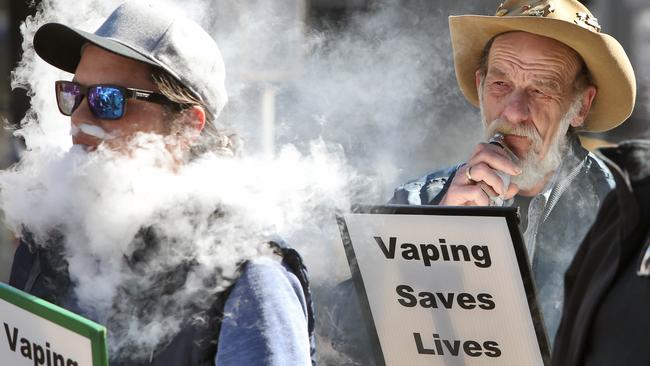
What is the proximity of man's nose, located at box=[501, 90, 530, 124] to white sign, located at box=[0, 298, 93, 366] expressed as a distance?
1.39 m

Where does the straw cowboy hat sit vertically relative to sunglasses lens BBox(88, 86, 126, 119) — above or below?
above

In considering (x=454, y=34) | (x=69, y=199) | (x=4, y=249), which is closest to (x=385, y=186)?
(x=454, y=34)

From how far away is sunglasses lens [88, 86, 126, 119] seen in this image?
88.9 inches

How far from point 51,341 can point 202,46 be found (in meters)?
0.79

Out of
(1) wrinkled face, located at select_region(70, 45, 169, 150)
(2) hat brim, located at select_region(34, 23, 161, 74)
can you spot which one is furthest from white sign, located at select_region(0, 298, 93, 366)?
(2) hat brim, located at select_region(34, 23, 161, 74)

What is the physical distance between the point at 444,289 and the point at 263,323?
1.43 ft

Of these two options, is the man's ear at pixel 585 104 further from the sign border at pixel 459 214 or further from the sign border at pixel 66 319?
the sign border at pixel 66 319

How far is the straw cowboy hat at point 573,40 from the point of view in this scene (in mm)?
2891

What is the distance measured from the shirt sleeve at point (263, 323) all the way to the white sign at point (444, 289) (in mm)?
252

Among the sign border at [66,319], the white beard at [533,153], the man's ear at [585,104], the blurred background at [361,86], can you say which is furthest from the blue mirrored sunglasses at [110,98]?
the man's ear at [585,104]

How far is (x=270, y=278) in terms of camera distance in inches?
78.3

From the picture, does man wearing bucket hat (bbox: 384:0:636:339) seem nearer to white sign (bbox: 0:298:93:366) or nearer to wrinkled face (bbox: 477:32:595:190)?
wrinkled face (bbox: 477:32:595:190)

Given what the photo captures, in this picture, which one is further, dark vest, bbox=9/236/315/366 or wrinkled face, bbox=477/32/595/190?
wrinkled face, bbox=477/32/595/190

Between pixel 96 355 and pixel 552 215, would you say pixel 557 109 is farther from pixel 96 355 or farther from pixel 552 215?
pixel 96 355
